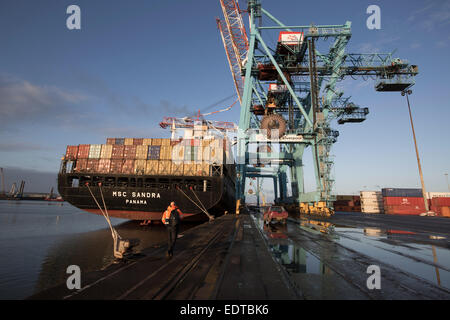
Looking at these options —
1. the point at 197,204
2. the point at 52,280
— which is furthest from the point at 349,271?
the point at 197,204

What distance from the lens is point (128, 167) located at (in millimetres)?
24000

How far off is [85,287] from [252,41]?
3155cm

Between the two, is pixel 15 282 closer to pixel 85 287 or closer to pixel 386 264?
pixel 85 287

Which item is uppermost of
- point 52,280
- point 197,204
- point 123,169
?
Result: point 123,169

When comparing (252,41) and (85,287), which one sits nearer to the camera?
(85,287)

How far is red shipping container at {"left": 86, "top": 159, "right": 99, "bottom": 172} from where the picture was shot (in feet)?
78.9

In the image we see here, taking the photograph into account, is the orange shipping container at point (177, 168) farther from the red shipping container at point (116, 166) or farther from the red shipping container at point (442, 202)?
the red shipping container at point (442, 202)

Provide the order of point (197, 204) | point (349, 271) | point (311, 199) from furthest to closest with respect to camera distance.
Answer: point (311, 199) < point (197, 204) < point (349, 271)

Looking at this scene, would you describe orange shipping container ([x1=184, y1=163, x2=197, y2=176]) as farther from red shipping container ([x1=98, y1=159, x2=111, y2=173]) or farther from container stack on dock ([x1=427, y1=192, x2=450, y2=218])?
container stack on dock ([x1=427, y1=192, x2=450, y2=218])

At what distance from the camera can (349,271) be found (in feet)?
19.0

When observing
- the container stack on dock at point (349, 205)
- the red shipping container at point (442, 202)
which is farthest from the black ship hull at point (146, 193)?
the container stack on dock at point (349, 205)

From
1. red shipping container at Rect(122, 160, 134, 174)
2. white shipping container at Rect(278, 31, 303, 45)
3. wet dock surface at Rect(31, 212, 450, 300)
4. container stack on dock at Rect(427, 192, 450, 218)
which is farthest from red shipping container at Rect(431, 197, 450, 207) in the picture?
red shipping container at Rect(122, 160, 134, 174)

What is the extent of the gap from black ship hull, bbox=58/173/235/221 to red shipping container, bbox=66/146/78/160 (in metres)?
2.09
